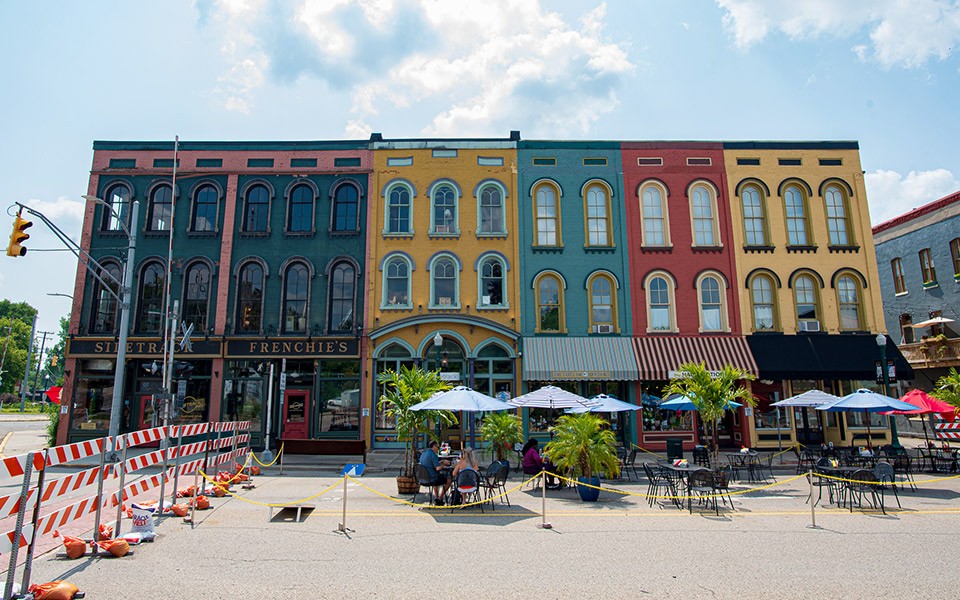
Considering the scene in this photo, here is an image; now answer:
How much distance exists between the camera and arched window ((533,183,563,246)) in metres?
24.3

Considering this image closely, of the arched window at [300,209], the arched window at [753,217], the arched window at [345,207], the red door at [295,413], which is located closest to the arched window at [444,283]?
the arched window at [345,207]

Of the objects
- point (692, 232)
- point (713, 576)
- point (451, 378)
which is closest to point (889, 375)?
point (692, 232)

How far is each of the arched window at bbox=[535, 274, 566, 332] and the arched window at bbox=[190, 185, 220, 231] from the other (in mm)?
14494

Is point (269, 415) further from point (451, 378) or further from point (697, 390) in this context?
point (697, 390)

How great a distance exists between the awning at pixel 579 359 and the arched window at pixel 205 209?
1468 cm

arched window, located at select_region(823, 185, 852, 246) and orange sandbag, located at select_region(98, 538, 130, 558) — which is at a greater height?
arched window, located at select_region(823, 185, 852, 246)

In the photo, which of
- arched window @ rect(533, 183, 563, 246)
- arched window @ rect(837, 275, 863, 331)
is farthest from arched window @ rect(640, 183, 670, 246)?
arched window @ rect(837, 275, 863, 331)

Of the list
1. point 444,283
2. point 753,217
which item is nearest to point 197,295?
point 444,283

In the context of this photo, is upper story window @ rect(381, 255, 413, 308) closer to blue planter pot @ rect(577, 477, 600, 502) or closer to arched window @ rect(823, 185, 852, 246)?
blue planter pot @ rect(577, 477, 600, 502)

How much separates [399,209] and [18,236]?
552 inches

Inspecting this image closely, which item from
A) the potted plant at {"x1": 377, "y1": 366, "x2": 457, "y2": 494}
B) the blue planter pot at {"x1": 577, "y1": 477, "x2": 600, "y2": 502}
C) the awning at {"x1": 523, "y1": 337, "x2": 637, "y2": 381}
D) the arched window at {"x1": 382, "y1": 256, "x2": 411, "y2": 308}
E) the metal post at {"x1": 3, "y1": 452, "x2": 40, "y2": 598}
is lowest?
the blue planter pot at {"x1": 577, "y1": 477, "x2": 600, "y2": 502}

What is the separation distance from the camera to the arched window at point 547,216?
24.3m

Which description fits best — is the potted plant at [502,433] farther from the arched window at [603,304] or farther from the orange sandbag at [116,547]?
the orange sandbag at [116,547]

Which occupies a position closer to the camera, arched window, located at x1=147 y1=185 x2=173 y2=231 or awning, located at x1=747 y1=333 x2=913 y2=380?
awning, located at x1=747 y1=333 x2=913 y2=380
